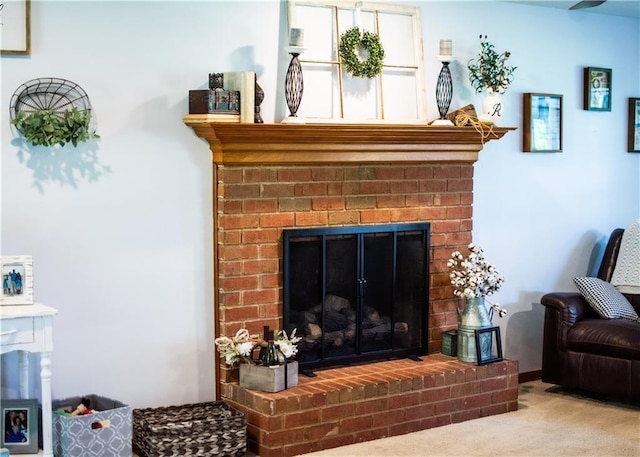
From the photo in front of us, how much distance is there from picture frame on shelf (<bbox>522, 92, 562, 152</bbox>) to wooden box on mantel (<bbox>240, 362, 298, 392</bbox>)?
2.14 metres

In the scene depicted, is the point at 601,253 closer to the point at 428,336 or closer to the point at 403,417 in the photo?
the point at 428,336

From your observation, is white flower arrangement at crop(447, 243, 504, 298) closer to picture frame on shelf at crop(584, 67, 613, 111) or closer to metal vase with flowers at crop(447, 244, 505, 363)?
metal vase with flowers at crop(447, 244, 505, 363)

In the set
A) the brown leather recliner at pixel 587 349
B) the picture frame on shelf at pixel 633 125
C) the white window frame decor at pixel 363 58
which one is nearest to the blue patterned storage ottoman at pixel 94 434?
the white window frame decor at pixel 363 58

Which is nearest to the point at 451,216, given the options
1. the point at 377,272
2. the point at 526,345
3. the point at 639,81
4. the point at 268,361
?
the point at 377,272

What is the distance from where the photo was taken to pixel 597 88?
584 centimetres

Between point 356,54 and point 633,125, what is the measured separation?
2320mm

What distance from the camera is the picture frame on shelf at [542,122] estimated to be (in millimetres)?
5516

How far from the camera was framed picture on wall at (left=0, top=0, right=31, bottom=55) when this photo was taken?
3955mm

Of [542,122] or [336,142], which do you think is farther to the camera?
[542,122]

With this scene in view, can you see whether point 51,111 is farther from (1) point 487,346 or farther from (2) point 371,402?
(1) point 487,346

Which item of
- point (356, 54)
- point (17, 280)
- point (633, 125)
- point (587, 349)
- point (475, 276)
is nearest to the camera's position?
point (17, 280)

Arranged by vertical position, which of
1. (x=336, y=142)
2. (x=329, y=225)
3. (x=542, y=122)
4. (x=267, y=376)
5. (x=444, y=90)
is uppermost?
(x=444, y=90)

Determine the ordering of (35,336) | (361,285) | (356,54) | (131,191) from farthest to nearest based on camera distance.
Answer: (361,285)
(356,54)
(131,191)
(35,336)

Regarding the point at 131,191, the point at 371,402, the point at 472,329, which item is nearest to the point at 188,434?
the point at 371,402
